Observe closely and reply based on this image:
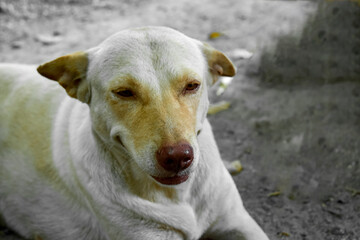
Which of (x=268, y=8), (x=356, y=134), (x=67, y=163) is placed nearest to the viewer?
(x=67, y=163)

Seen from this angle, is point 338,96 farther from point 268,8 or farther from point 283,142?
point 268,8

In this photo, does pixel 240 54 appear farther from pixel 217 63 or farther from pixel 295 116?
pixel 217 63

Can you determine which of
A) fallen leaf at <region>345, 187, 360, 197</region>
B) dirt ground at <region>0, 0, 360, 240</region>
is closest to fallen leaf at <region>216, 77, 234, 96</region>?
dirt ground at <region>0, 0, 360, 240</region>

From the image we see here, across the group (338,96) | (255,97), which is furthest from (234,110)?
(338,96)

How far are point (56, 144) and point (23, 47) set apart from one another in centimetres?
384

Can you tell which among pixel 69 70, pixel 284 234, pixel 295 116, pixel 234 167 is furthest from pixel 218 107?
pixel 69 70

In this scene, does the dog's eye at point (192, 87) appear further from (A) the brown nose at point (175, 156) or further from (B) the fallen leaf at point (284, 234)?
(B) the fallen leaf at point (284, 234)

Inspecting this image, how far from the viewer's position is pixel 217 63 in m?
3.02

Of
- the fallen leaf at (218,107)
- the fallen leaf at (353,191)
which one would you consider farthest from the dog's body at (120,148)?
the fallen leaf at (218,107)

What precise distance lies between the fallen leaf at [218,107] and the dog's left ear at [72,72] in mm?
2233

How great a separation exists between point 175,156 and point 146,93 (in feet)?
1.39

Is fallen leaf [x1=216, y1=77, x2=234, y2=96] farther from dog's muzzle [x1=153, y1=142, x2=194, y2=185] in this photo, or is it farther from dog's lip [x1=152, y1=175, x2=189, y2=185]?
dog's muzzle [x1=153, y1=142, x2=194, y2=185]

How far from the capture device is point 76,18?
740cm

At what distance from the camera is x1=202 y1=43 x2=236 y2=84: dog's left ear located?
296 cm
